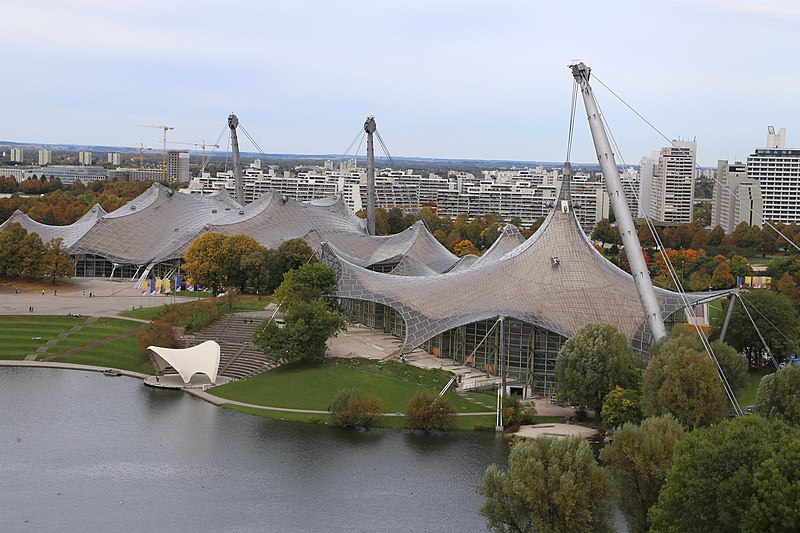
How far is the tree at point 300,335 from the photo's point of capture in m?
52.6

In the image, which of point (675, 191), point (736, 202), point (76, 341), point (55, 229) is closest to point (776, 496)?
point (76, 341)

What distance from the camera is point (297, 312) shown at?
2108 inches

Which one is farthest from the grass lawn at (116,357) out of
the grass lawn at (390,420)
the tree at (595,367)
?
the tree at (595,367)

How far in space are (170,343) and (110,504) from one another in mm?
21037

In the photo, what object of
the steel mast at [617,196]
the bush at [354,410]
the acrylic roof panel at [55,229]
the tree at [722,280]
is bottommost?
the bush at [354,410]

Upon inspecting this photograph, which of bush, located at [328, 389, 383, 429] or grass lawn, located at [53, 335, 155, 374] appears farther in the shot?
grass lawn, located at [53, 335, 155, 374]

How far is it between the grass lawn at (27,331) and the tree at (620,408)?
29.1m

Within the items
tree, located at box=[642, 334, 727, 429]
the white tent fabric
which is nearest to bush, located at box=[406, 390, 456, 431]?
tree, located at box=[642, 334, 727, 429]

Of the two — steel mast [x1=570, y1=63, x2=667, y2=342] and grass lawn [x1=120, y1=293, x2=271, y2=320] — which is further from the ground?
steel mast [x1=570, y1=63, x2=667, y2=342]

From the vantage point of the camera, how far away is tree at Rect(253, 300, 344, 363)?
173 ft

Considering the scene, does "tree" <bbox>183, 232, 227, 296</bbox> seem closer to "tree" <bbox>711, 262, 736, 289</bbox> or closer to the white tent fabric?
the white tent fabric

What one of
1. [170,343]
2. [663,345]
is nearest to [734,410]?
[663,345]

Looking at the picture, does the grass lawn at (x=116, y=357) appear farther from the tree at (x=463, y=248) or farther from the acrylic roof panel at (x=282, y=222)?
the tree at (x=463, y=248)

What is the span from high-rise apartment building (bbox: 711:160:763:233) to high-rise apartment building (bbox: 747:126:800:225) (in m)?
1.95
